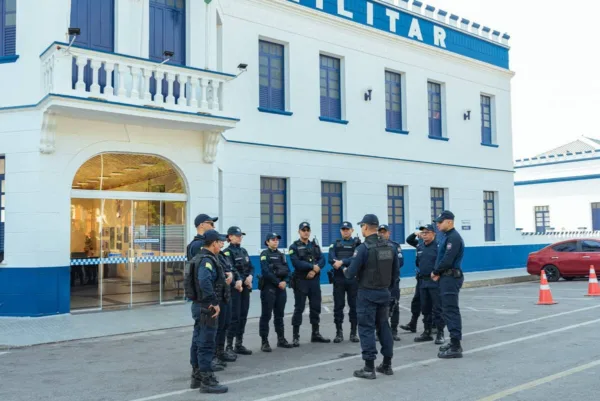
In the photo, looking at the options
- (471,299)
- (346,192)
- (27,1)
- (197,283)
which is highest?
(27,1)

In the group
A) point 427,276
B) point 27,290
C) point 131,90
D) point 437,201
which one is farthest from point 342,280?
point 437,201

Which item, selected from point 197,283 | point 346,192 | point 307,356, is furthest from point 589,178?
point 197,283

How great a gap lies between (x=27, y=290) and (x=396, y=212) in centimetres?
1244

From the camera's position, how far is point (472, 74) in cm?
2394

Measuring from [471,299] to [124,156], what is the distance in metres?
9.22

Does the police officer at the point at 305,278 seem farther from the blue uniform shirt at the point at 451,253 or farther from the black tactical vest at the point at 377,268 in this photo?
the black tactical vest at the point at 377,268

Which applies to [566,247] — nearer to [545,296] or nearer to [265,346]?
[545,296]

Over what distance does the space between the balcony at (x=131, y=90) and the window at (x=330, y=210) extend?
5712 mm

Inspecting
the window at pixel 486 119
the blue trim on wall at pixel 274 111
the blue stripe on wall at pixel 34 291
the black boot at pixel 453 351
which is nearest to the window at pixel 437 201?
the window at pixel 486 119

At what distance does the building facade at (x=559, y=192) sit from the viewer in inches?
1377

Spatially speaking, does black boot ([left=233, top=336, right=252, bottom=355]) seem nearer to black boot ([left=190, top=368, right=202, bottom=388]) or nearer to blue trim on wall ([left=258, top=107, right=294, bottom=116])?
black boot ([left=190, top=368, right=202, bottom=388])

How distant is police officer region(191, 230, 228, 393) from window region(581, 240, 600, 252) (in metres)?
16.4

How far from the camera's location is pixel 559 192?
36.5 metres

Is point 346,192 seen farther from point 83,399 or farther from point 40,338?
point 83,399
